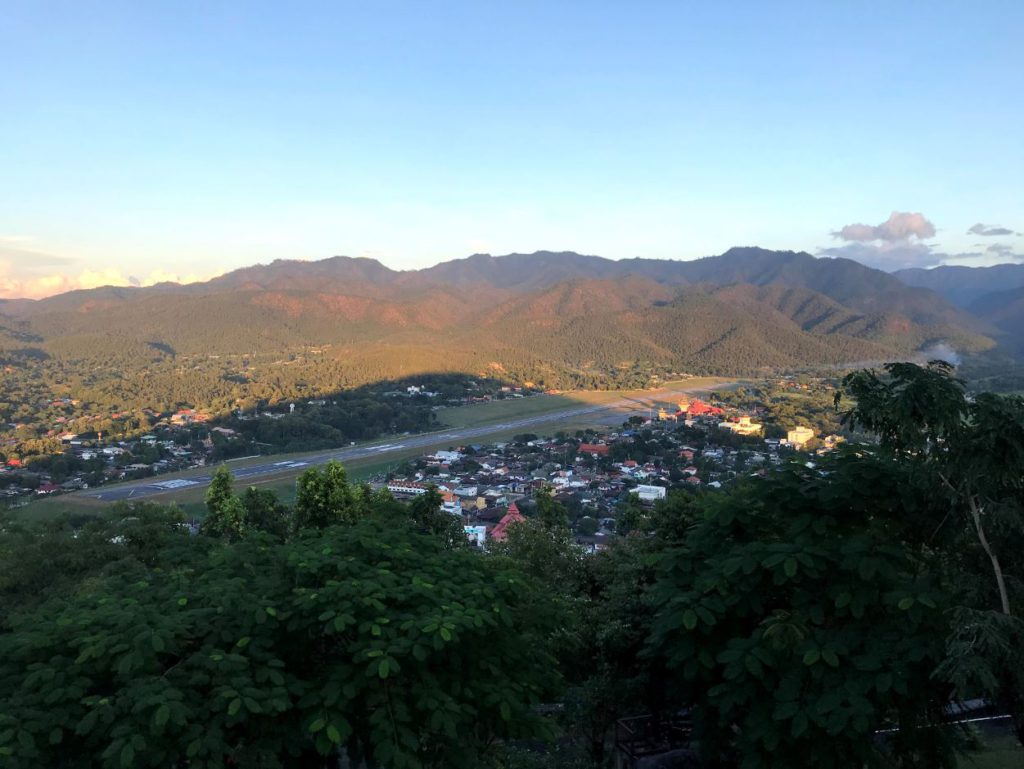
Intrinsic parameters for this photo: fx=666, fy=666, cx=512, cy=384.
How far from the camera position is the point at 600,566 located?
37.5ft

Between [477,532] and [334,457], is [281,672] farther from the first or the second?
[334,457]

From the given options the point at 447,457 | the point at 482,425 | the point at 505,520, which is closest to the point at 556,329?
the point at 482,425

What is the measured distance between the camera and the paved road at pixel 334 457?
3625cm

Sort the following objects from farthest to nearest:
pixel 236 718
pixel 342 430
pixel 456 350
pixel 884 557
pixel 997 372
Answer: pixel 456 350 → pixel 997 372 → pixel 342 430 → pixel 884 557 → pixel 236 718

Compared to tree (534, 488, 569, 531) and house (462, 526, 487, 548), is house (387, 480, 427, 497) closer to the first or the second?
house (462, 526, 487, 548)

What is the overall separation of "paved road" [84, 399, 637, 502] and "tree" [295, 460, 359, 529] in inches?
462

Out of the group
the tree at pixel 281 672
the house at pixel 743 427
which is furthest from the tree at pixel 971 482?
the house at pixel 743 427

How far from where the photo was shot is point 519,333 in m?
144

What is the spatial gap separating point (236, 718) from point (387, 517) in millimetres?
6218

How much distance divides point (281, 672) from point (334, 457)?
134 feet

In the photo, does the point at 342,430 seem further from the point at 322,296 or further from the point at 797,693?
the point at 322,296

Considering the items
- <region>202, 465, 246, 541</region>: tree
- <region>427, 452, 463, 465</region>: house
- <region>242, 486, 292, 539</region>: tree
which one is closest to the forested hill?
<region>427, 452, 463, 465</region>: house

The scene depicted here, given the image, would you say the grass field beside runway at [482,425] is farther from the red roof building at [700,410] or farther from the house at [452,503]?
the house at [452,503]

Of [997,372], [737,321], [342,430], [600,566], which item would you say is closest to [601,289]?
[737,321]
